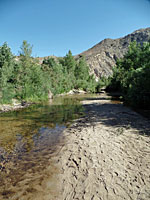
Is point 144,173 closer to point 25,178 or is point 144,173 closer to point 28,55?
point 25,178

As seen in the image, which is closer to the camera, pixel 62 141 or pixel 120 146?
pixel 120 146

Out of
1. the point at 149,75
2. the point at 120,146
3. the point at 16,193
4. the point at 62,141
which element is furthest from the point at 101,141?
the point at 149,75

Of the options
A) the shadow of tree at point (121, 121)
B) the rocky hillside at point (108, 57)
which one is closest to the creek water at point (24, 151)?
the shadow of tree at point (121, 121)

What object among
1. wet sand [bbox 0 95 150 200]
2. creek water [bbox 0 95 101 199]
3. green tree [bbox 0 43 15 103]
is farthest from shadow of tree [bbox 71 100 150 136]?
green tree [bbox 0 43 15 103]

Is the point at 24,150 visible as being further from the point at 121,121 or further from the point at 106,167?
the point at 121,121

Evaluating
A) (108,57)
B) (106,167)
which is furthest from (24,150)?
(108,57)

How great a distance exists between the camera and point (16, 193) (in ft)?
13.1

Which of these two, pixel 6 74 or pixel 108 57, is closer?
pixel 6 74

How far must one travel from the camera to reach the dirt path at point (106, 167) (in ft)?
11.9

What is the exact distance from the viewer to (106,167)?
15.3 ft

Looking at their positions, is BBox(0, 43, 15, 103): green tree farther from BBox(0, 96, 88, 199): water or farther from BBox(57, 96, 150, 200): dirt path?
BBox(57, 96, 150, 200): dirt path

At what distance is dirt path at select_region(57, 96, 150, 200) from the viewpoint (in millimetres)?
3635

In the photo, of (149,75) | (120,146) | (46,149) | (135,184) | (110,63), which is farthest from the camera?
(110,63)

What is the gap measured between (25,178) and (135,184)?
11.3 feet
